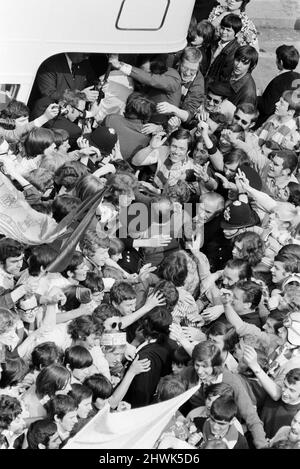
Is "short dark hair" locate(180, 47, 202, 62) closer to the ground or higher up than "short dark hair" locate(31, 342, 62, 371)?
closer to the ground

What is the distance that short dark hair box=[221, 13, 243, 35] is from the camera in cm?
1172

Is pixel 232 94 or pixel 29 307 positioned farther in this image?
pixel 232 94

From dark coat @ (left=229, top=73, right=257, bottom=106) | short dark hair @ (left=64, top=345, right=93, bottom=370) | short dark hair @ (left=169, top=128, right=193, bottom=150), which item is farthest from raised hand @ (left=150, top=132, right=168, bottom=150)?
short dark hair @ (left=64, top=345, right=93, bottom=370)

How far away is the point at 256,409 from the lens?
27.1 ft

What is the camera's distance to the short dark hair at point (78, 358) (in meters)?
8.13

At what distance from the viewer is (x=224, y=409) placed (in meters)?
7.90

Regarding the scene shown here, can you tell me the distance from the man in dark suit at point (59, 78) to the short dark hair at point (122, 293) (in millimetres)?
2312

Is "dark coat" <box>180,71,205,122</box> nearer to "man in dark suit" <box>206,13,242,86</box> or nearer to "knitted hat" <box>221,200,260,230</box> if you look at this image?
"man in dark suit" <box>206,13,242,86</box>

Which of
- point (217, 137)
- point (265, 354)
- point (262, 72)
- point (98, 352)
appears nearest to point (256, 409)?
point (265, 354)

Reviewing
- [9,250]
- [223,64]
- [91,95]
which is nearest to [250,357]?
[9,250]

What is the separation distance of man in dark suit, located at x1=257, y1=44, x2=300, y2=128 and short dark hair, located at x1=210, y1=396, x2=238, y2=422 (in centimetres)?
398

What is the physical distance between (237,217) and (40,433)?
8.64 feet

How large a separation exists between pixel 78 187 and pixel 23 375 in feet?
6.07

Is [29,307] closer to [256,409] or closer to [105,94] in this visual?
[256,409]
